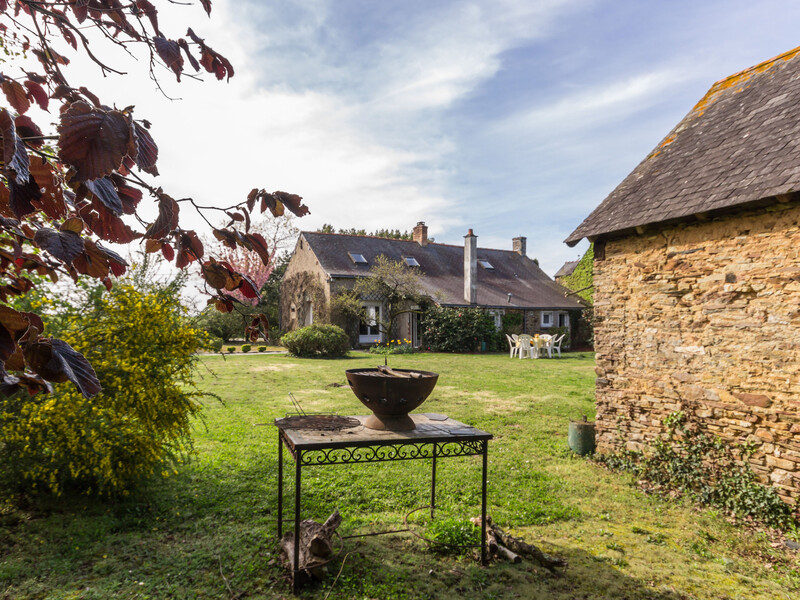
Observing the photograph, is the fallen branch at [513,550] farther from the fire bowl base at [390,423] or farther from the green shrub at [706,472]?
the green shrub at [706,472]

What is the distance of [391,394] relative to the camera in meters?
3.86

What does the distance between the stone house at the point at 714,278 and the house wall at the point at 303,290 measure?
19392mm

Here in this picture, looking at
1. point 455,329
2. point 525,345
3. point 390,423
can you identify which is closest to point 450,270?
point 455,329

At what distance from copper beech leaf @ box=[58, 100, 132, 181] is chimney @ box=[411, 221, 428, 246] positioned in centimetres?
2932

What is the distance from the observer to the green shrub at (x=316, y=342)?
2038 cm

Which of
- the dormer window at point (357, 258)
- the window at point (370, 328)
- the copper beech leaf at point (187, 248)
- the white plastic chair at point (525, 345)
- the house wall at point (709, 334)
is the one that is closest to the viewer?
the copper beech leaf at point (187, 248)

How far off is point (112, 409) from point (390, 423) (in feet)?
8.56

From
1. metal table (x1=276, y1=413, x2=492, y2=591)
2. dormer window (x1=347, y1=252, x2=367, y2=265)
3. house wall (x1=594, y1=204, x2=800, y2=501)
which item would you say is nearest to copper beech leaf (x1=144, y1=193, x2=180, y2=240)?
metal table (x1=276, y1=413, x2=492, y2=591)

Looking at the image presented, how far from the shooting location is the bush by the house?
23625 mm

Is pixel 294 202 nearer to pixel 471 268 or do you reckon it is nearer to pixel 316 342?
pixel 316 342

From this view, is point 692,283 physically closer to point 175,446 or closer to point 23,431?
point 175,446

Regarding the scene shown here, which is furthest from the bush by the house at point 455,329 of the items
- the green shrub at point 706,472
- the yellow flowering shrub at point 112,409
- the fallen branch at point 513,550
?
the fallen branch at point 513,550

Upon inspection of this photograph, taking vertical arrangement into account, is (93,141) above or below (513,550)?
above

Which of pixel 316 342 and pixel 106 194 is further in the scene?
pixel 316 342
